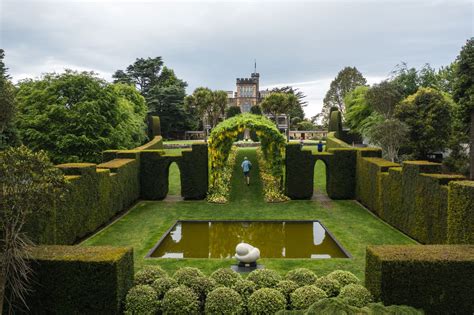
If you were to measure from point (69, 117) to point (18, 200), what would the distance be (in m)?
19.7

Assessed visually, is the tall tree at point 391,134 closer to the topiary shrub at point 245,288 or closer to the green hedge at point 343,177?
the green hedge at point 343,177

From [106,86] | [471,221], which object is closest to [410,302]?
[471,221]

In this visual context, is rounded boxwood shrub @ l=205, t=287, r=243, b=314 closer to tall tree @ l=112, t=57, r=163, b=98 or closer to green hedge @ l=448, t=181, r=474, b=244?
green hedge @ l=448, t=181, r=474, b=244

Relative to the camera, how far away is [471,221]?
27.9 ft

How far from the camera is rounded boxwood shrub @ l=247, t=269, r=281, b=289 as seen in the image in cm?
754

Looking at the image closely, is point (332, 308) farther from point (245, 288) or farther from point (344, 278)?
point (344, 278)

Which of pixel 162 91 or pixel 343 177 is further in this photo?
pixel 162 91

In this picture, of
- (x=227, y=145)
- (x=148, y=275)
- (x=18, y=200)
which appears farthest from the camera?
(x=227, y=145)

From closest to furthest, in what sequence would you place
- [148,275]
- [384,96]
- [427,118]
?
1. [148,275]
2. [427,118]
3. [384,96]

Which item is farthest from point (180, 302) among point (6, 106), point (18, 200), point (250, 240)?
point (6, 106)

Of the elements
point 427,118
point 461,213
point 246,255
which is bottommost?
point 246,255

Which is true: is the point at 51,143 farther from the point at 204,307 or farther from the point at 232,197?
the point at 204,307

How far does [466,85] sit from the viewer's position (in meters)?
25.7

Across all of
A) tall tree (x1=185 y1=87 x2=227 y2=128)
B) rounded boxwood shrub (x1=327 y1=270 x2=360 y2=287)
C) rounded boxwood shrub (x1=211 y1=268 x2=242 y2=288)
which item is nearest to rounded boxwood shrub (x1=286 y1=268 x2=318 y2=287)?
rounded boxwood shrub (x1=327 y1=270 x2=360 y2=287)
